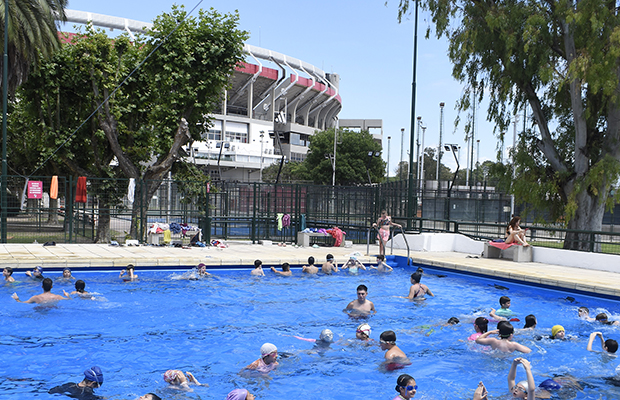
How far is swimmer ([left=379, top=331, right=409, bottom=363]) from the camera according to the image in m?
8.20

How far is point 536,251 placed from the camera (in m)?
16.6

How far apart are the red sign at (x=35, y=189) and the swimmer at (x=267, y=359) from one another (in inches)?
520

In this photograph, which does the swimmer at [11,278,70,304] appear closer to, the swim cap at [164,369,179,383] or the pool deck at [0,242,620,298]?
the pool deck at [0,242,620,298]

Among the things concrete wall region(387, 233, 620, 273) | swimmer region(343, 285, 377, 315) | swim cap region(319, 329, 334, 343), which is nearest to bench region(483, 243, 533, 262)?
concrete wall region(387, 233, 620, 273)

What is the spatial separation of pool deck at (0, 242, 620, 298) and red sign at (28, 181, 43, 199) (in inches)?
69.1

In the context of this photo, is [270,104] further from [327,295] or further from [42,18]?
[327,295]

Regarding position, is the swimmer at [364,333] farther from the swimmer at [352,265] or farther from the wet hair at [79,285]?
the wet hair at [79,285]

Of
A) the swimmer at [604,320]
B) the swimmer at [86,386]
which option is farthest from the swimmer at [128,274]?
the swimmer at [604,320]

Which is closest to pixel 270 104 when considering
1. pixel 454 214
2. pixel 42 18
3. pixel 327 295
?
pixel 454 214

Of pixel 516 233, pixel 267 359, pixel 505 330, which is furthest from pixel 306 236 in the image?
pixel 267 359

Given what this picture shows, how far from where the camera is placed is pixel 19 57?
805 inches

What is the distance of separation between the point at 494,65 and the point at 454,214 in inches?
450

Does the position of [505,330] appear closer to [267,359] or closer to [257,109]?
[267,359]

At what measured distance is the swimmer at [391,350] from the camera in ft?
→ 26.9
